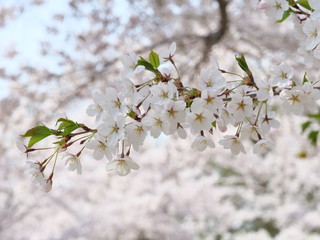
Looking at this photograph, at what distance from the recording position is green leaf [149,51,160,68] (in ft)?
2.28

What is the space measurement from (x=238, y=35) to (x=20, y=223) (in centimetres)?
422

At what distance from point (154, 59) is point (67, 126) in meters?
0.19

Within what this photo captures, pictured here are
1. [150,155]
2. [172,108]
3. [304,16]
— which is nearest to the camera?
[172,108]

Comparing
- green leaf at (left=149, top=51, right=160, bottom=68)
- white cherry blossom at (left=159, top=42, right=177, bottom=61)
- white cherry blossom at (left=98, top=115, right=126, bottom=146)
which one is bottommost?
white cherry blossom at (left=98, top=115, right=126, bottom=146)

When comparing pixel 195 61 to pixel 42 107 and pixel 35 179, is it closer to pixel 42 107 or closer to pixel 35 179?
pixel 42 107

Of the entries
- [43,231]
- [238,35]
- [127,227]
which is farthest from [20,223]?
→ [238,35]

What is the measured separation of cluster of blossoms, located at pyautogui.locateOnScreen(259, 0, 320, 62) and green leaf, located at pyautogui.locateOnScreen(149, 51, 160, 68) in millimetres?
258

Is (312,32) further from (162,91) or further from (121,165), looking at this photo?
(121,165)

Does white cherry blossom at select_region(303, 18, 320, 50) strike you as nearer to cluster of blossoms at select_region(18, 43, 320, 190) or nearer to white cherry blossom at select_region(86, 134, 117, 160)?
cluster of blossoms at select_region(18, 43, 320, 190)

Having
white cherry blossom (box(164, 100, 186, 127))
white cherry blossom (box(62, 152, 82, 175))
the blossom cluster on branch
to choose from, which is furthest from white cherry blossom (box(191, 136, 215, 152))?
white cherry blossom (box(62, 152, 82, 175))

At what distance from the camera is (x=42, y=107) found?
4312mm

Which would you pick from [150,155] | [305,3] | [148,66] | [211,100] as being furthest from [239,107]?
[150,155]

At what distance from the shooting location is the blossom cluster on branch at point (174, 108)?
0.62m

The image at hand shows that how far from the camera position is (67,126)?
0.67m
